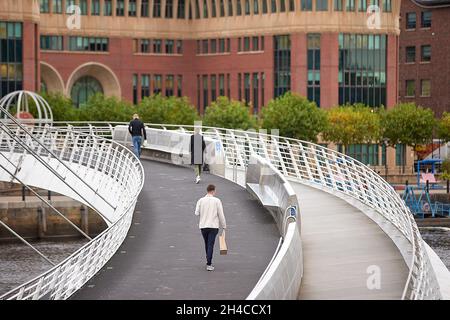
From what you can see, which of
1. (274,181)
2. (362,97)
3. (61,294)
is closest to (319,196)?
(274,181)

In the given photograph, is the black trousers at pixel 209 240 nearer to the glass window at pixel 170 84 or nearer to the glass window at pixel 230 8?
the glass window at pixel 230 8

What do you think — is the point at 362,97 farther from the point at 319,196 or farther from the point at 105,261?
the point at 105,261

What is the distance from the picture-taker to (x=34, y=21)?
99.1 meters

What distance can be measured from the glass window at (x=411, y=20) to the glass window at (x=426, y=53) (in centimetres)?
226

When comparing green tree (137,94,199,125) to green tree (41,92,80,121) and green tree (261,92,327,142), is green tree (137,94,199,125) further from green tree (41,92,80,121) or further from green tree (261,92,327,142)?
green tree (261,92,327,142)

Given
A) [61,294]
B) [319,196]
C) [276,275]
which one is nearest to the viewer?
[276,275]

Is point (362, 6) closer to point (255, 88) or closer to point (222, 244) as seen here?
point (255, 88)

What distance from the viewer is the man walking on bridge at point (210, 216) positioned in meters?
21.5

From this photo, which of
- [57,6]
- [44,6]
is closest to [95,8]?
[57,6]

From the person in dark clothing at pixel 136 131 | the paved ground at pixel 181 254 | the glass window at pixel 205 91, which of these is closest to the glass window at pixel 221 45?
the glass window at pixel 205 91

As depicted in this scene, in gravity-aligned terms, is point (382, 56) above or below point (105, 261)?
above

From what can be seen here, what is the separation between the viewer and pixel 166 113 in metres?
97.2

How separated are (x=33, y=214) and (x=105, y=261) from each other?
49145 millimetres
